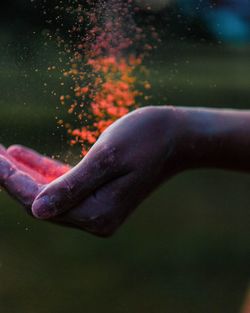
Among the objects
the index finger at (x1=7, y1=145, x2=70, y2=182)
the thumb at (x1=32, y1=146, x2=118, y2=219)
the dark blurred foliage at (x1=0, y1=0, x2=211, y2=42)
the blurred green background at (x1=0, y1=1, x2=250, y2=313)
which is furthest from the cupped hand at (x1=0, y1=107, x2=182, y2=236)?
the dark blurred foliage at (x1=0, y1=0, x2=211, y2=42)

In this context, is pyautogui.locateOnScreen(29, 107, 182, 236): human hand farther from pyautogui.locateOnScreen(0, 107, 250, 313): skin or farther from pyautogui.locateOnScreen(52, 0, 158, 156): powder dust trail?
pyautogui.locateOnScreen(52, 0, 158, 156): powder dust trail

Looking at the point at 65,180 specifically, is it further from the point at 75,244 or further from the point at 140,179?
the point at 75,244

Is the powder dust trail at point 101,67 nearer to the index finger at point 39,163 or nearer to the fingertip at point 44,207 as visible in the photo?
the index finger at point 39,163

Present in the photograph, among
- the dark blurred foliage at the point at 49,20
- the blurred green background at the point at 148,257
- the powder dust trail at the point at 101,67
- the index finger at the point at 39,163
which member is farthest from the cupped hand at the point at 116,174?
the dark blurred foliage at the point at 49,20

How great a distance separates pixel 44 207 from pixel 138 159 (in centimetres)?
12

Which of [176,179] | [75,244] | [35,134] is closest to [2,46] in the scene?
[35,134]

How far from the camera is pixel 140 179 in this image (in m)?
0.77

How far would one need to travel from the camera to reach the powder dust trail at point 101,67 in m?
2.87

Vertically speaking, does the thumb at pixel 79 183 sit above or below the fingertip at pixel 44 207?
above

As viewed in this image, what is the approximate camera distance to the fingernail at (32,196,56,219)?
2.52 ft

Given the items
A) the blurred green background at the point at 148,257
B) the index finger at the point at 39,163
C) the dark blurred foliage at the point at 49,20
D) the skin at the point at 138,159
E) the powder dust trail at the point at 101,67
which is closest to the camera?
the skin at the point at 138,159

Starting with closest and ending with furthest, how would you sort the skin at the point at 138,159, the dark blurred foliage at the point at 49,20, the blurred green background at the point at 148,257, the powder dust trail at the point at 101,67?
the skin at the point at 138,159
the blurred green background at the point at 148,257
the powder dust trail at the point at 101,67
the dark blurred foliage at the point at 49,20

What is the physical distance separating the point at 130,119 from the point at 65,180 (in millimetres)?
105

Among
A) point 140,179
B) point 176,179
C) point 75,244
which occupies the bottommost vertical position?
point 176,179
